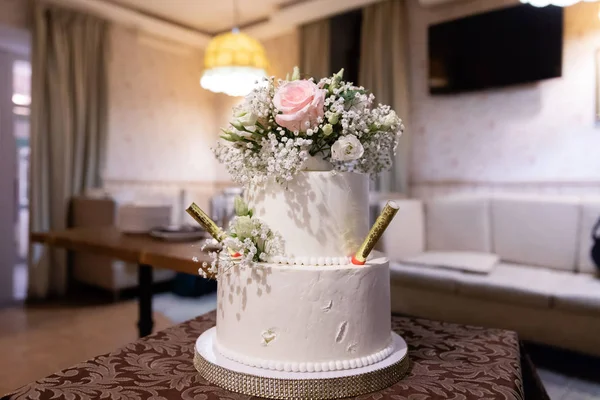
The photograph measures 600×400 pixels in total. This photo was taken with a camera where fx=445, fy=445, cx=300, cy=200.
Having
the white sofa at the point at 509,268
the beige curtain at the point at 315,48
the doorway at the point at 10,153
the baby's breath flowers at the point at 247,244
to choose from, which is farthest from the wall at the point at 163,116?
the baby's breath flowers at the point at 247,244

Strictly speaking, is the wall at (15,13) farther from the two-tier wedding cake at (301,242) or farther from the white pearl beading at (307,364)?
the white pearl beading at (307,364)

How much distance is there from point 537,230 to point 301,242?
261 cm

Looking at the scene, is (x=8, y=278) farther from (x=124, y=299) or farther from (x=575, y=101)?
(x=575, y=101)

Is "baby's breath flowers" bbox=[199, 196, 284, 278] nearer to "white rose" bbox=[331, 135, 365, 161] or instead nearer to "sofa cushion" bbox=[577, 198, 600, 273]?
"white rose" bbox=[331, 135, 365, 161]

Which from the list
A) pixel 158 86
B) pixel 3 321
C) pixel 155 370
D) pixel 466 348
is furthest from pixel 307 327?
pixel 158 86

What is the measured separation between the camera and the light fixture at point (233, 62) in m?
3.47

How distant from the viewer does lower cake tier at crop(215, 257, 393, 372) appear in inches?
36.6

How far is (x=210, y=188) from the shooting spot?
574 centimetres

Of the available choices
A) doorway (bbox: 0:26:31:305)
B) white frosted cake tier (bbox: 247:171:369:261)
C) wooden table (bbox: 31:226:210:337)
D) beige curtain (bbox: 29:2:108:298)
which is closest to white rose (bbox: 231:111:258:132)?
white frosted cake tier (bbox: 247:171:369:261)

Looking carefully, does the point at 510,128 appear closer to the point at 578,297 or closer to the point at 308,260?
the point at 578,297

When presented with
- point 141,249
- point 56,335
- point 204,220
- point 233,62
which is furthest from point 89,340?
point 204,220

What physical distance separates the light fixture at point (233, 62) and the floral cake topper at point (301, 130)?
2.51m

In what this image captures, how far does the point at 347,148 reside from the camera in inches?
37.7

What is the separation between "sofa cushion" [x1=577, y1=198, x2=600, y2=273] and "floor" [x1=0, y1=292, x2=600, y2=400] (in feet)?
1.89
